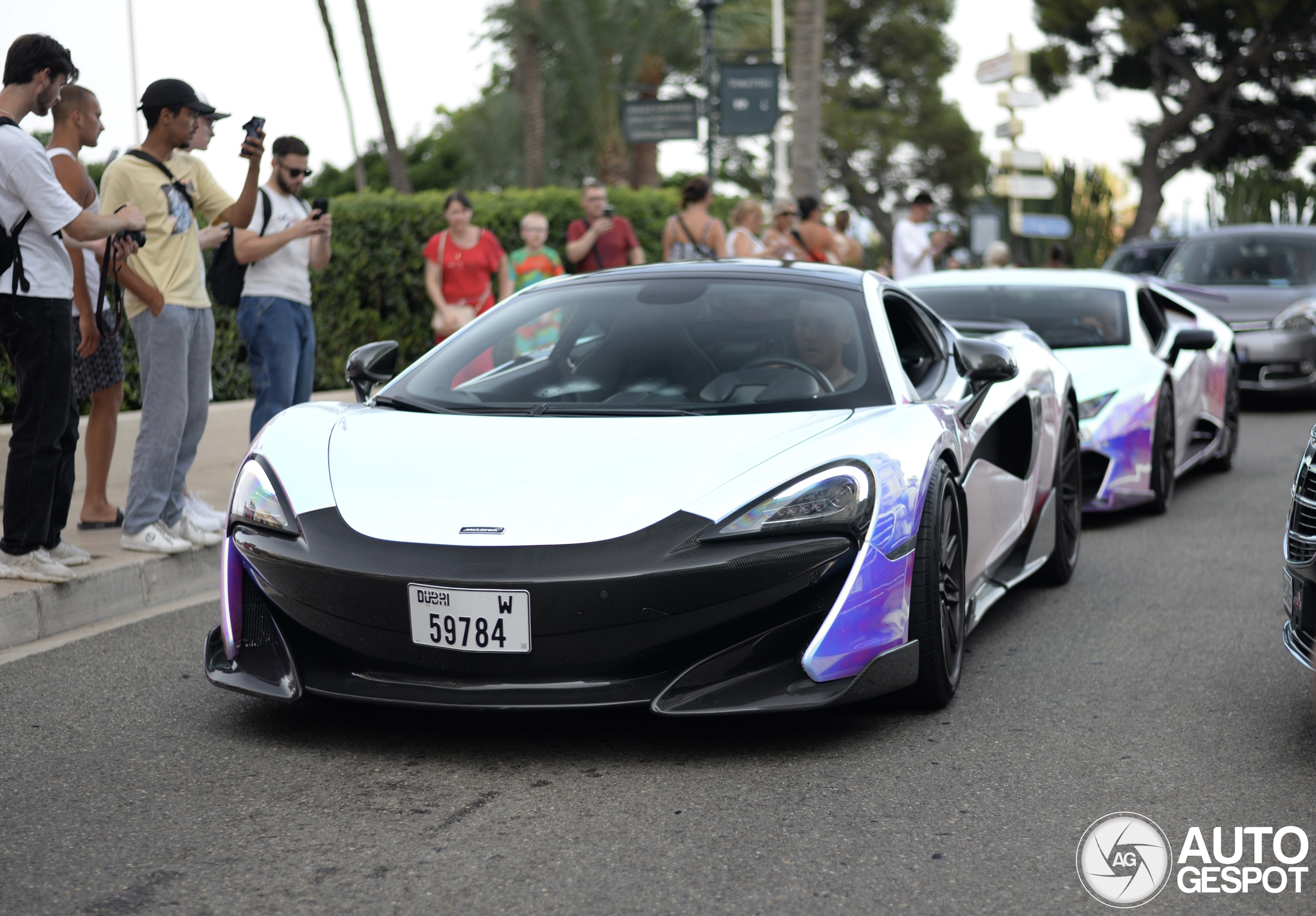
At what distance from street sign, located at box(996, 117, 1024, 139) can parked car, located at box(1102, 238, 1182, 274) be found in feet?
17.0

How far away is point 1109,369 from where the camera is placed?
7.67 meters

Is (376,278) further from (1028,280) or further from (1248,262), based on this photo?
(1248,262)

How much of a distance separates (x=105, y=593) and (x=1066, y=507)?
3853 mm

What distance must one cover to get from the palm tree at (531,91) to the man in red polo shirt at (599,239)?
1404cm

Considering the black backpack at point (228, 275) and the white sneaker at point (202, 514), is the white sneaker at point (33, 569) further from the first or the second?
the black backpack at point (228, 275)

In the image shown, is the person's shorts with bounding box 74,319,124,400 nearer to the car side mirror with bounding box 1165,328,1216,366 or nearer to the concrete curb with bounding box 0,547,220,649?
the concrete curb with bounding box 0,547,220,649

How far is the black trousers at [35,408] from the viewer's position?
5246 mm

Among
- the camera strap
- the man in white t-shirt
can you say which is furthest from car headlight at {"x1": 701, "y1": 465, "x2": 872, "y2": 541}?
the man in white t-shirt

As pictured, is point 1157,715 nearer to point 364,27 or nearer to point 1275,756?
point 1275,756

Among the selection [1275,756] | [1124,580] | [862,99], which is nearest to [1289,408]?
[1124,580]

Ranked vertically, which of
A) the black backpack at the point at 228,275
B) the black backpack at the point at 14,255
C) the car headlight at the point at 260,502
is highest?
the black backpack at the point at 14,255

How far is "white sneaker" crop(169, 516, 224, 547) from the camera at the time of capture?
20.3ft

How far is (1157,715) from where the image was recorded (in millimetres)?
4090

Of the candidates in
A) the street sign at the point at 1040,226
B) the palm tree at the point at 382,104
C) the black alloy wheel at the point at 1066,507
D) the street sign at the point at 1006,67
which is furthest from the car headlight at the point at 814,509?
the palm tree at the point at 382,104
